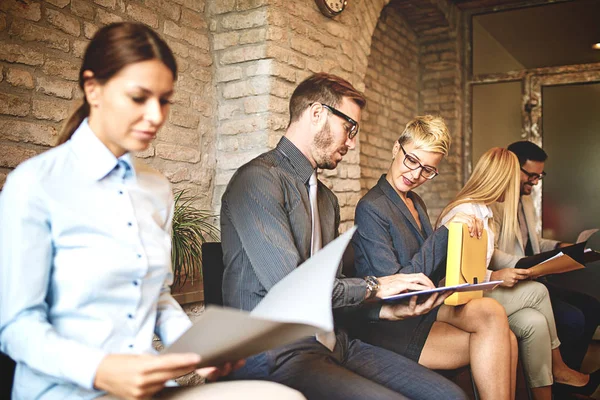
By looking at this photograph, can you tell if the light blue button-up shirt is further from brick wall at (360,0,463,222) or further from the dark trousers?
brick wall at (360,0,463,222)

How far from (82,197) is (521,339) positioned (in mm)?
2346

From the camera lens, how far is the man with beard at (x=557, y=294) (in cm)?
330

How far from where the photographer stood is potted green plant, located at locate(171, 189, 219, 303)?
2713mm

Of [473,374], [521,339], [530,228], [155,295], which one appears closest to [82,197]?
[155,295]

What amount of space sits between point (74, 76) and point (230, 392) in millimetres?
1876

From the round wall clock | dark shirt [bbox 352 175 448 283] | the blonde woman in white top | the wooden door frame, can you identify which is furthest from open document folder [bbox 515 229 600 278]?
the wooden door frame

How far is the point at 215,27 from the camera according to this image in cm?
338

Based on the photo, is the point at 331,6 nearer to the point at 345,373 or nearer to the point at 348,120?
the point at 348,120

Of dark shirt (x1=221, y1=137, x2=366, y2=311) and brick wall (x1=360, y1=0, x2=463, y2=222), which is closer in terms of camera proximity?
dark shirt (x1=221, y1=137, x2=366, y2=311)

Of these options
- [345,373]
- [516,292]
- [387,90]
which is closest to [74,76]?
[345,373]

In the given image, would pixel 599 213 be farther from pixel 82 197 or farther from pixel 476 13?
pixel 82 197

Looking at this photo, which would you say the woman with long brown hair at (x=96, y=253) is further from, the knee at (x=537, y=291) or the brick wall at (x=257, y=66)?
the knee at (x=537, y=291)

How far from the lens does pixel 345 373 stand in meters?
1.72

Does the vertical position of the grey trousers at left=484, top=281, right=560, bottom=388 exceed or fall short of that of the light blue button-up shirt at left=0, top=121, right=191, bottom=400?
it falls short
